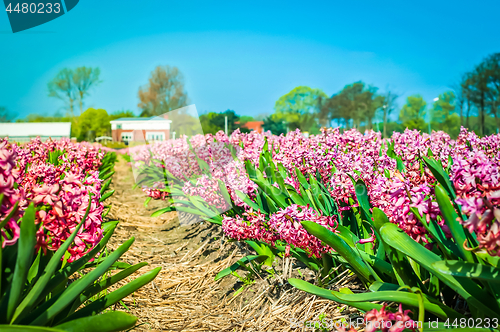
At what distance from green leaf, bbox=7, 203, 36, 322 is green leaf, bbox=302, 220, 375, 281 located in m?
1.06

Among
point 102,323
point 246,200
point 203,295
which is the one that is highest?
point 246,200

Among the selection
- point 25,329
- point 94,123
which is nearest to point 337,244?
point 25,329

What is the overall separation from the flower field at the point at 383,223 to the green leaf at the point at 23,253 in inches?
41.6

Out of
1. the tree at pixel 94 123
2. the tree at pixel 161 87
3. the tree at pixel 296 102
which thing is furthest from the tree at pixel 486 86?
the tree at pixel 94 123

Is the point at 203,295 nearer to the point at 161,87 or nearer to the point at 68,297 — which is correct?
the point at 68,297

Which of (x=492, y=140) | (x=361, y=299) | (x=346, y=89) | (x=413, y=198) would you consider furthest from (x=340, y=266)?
(x=346, y=89)

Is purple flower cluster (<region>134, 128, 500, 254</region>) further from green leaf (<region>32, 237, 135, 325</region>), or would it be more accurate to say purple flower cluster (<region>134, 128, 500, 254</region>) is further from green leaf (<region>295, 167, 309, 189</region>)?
green leaf (<region>32, 237, 135, 325</region>)

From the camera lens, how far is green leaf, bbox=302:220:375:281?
1523 millimetres

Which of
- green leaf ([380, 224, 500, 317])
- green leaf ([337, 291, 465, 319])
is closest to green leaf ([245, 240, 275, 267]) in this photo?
green leaf ([337, 291, 465, 319])

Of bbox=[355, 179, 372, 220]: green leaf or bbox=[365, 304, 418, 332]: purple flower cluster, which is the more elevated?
bbox=[355, 179, 372, 220]: green leaf

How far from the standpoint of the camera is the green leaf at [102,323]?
1.15 metres

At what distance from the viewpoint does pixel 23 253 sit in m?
1.07

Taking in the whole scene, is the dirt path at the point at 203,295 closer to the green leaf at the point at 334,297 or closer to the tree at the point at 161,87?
the green leaf at the point at 334,297

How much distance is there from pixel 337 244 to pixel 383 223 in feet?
0.75
